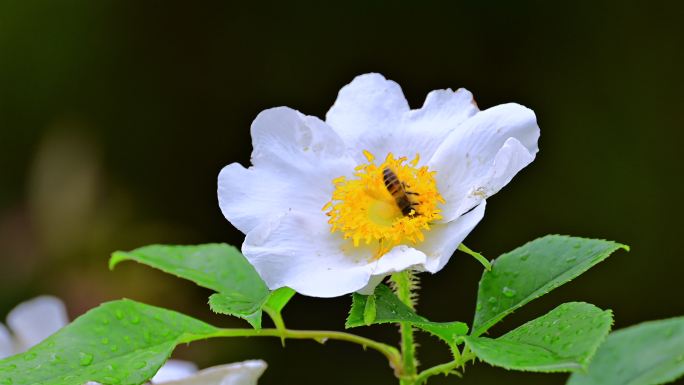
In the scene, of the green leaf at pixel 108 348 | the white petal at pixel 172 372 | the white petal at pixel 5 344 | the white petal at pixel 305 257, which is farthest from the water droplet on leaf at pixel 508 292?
the white petal at pixel 5 344

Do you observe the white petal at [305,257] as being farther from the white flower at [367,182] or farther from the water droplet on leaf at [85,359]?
the water droplet on leaf at [85,359]

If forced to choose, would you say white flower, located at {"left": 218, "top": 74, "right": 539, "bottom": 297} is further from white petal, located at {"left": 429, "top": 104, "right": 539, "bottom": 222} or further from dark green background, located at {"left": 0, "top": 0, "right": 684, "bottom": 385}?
dark green background, located at {"left": 0, "top": 0, "right": 684, "bottom": 385}

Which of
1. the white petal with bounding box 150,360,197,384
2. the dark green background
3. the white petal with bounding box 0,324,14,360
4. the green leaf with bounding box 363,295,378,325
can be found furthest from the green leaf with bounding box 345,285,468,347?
the dark green background

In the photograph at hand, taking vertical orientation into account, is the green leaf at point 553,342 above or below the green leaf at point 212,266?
below

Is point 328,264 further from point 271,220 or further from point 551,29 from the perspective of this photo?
point 551,29

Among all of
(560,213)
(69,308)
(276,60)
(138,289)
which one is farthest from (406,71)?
(69,308)

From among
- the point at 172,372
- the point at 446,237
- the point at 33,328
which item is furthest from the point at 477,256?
the point at 33,328

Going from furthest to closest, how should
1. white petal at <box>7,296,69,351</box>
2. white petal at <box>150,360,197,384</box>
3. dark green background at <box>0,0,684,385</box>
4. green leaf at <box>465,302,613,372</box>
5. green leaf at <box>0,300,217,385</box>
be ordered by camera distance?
dark green background at <box>0,0,684,385</box> → white petal at <box>7,296,69,351</box> → white petal at <box>150,360,197,384</box> → green leaf at <box>0,300,217,385</box> → green leaf at <box>465,302,613,372</box>
